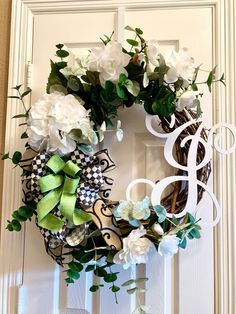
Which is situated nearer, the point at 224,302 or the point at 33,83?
the point at 224,302

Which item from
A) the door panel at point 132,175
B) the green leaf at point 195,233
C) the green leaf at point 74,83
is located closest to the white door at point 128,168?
the door panel at point 132,175

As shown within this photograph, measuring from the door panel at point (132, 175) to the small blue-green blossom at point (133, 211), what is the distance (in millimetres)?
196

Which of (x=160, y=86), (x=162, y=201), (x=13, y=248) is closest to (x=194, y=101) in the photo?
(x=160, y=86)

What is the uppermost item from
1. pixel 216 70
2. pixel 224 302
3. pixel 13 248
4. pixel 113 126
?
pixel 216 70

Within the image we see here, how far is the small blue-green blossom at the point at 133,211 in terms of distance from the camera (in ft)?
3.84

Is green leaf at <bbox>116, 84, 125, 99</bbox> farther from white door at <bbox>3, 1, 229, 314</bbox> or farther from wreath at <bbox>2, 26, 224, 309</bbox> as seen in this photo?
white door at <bbox>3, 1, 229, 314</bbox>

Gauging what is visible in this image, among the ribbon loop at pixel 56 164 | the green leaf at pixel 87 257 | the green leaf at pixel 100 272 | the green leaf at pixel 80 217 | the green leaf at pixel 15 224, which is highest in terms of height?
the ribbon loop at pixel 56 164

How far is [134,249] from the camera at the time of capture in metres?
1.16

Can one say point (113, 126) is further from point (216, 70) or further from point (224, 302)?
point (224, 302)

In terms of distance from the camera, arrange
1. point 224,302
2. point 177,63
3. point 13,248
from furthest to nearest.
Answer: point 13,248 < point 224,302 < point 177,63

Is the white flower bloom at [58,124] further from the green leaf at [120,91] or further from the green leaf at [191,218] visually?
the green leaf at [191,218]

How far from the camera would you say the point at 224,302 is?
1300 millimetres

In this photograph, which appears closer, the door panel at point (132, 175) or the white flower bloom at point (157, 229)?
the white flower bloom at point (157, 229)

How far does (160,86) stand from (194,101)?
12 cm
